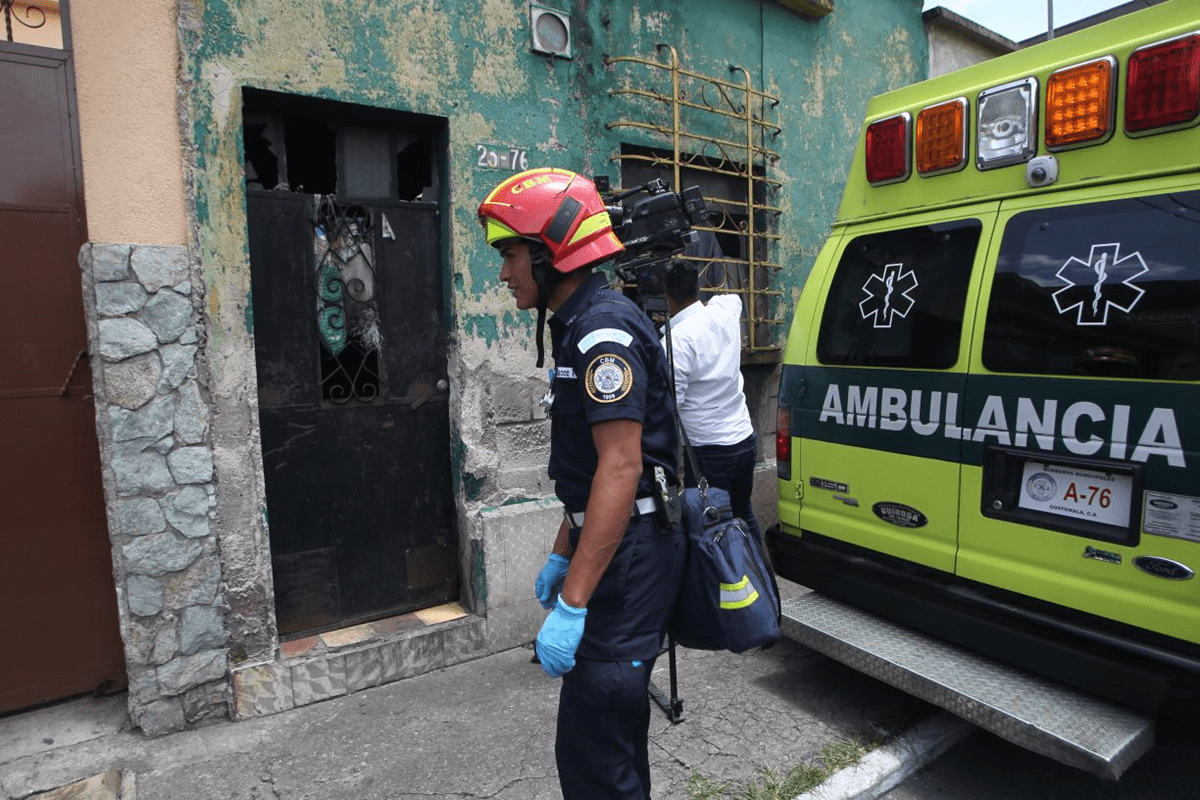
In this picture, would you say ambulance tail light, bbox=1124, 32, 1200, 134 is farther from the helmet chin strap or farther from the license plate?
the helmet chin strap

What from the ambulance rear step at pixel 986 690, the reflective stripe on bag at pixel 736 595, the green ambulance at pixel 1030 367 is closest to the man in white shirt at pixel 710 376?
the green ambulance at pixel 1030 367

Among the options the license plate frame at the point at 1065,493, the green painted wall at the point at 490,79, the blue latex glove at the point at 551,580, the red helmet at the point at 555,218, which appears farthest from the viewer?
the green painted wall at the point at 490,79

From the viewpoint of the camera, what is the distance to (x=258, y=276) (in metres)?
3.43

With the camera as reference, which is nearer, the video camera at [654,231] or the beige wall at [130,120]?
the beige wall at [130,120]

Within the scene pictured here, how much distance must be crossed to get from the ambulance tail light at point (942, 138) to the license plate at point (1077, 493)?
124 cm

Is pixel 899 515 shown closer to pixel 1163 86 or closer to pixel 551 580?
pixel 551 580

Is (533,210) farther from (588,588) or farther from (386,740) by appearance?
(386,740)

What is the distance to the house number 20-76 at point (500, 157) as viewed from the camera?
3836 mm

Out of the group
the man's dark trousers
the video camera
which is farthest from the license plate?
the video camera

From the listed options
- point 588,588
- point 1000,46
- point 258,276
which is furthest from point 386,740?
point 1000,46

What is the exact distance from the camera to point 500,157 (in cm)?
389

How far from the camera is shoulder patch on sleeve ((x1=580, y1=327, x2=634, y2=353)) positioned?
1844 mm

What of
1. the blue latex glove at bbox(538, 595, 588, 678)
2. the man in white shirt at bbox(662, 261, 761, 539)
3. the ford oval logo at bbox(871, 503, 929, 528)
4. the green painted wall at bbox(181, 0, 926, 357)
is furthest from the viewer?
the man in white shirt at bbox(662, 261, 761, 539)

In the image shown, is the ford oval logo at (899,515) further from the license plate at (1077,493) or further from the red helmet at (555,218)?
the red helmet at (555,218)
